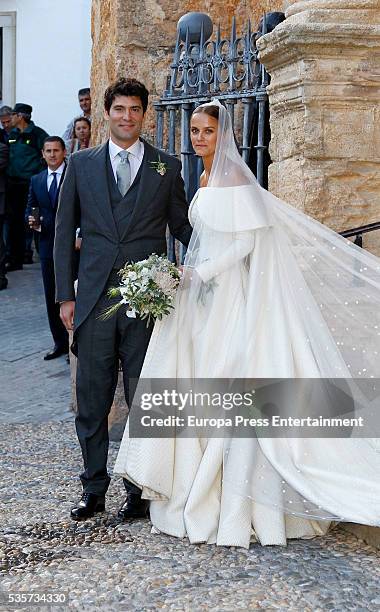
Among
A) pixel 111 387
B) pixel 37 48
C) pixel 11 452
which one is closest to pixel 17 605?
pixel 111 387

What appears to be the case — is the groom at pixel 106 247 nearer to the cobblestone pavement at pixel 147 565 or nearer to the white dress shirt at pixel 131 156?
the white dress shirt at pixel 131 156

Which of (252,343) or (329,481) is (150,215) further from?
(329,481)

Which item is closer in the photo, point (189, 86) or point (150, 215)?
point (150, 215)

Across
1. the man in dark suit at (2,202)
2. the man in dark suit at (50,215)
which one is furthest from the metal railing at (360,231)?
the man in dark suit at (2,202)

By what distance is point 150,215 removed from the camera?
17.5 feet

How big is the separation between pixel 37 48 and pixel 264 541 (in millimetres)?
12033

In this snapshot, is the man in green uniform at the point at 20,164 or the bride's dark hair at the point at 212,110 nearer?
the bride's dark hair at the point at 212,110

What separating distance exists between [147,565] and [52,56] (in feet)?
39.2

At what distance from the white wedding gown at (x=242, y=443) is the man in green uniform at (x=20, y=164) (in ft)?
27.0

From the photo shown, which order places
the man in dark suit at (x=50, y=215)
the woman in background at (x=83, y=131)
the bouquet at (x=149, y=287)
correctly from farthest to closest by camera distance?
the woman in background at (x=83, y=131) → the man in dark suit at (x=50, y=215) → the bouquet at (x=149, y=287)

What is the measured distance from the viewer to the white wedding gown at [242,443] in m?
4.80

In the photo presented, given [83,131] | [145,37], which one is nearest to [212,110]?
[145,37]

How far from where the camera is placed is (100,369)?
5.33 metres

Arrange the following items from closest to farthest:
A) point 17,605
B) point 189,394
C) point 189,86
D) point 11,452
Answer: point 17,605 → point 189,394 → point 11,452 → point 189,86
